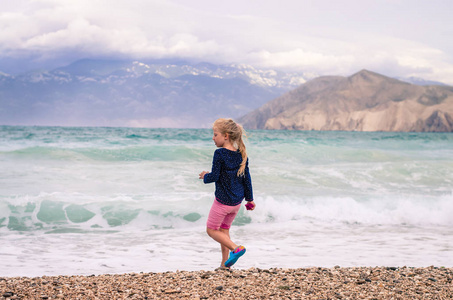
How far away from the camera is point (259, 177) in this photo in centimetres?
1266

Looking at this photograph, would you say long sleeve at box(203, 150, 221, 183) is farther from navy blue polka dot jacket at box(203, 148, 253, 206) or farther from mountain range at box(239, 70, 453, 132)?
mountain range at box(239, 70, 453, 132)

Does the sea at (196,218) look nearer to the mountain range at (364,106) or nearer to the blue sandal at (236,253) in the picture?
the blue sandal at (236,253)

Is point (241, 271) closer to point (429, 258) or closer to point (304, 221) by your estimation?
point (429, 258)

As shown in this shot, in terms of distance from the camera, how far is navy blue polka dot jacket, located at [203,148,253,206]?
421cm

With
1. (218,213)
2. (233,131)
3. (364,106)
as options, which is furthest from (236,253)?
(364,106)

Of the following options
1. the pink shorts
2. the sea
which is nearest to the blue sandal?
the pink shorts

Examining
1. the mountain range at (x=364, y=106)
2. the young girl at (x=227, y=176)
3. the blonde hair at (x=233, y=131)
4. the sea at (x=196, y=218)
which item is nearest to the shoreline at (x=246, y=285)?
the young girl at (x=227, y=176)

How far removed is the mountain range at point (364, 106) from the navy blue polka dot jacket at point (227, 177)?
157228mm

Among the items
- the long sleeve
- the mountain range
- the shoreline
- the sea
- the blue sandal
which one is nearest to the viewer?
the shoreline

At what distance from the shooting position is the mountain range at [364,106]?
151125mm

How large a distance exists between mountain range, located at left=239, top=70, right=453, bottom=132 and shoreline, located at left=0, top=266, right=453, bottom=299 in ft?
515

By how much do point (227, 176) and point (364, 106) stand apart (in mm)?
177004

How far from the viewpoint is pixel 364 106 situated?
171 meters

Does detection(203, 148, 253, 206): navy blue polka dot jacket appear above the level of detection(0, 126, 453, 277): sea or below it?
above
